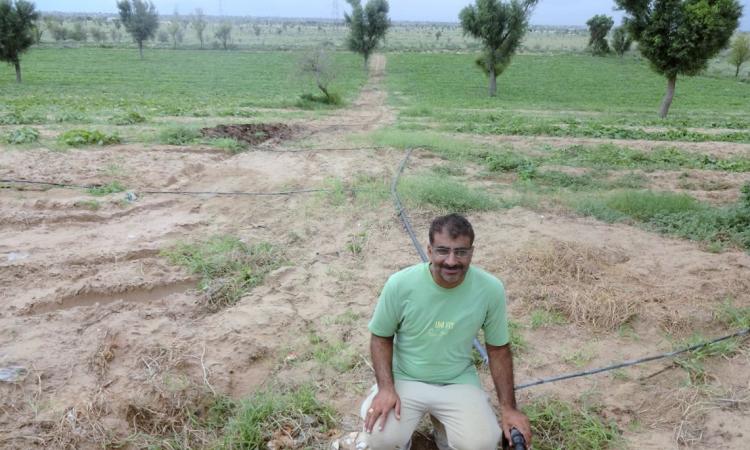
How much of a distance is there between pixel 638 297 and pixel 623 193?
117 inches

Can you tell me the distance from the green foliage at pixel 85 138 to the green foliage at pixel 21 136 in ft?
1.74

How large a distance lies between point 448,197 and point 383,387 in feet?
13.9

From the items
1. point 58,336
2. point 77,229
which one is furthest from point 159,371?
point 77,229

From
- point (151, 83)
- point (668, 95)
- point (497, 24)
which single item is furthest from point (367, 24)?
point (668, 95)

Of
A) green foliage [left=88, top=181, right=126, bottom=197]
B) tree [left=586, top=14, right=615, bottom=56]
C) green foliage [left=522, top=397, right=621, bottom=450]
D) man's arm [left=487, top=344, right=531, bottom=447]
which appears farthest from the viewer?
tree [left=586, top=14, right=615, bottom=56]

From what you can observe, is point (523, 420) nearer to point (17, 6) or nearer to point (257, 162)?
point (257, 162)

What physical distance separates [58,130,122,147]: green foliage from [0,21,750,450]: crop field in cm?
7

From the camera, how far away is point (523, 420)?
2.60 m

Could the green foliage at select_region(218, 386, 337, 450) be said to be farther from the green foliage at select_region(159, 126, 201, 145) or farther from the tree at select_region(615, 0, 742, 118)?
the tree at select_region(615, 0, 742, 118)

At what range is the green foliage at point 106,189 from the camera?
278 inches

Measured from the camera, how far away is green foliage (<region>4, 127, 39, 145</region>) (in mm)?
9383

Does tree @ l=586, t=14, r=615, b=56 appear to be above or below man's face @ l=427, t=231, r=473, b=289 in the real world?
above

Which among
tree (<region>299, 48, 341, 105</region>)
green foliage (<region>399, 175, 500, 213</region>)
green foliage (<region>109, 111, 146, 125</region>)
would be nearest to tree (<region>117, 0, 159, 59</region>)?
tree (<region>299, 48, 341, 105</region>)

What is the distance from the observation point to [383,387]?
265cm
